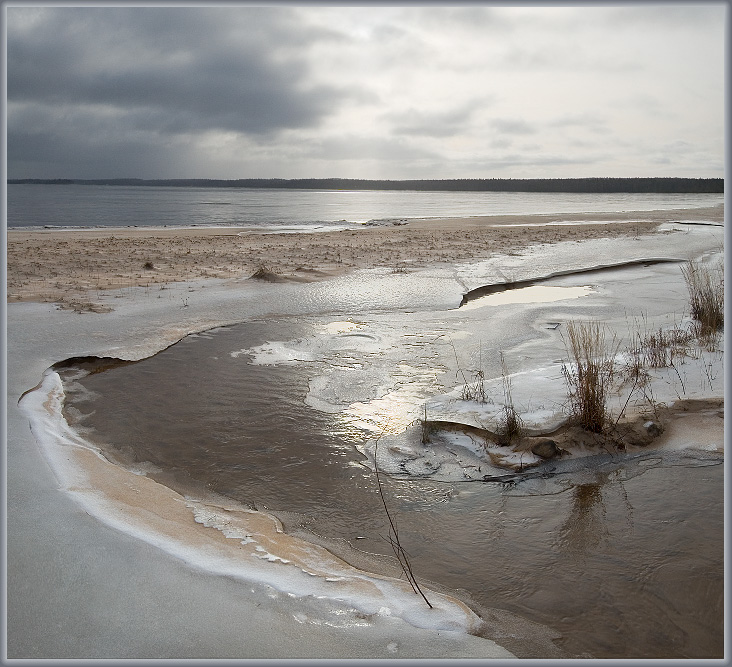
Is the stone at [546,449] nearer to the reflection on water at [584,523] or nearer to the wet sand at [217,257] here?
the reflection on water at [584,523]

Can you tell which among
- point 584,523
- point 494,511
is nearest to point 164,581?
point 494,511

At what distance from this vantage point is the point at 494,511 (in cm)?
425

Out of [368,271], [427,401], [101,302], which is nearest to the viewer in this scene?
[427,401]

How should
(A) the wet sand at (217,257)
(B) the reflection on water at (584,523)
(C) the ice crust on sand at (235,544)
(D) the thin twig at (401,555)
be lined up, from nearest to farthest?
(C) the ice crust on sand at (235,544), (D) the thin twig at (401,555), (B) the reflection on water at (584,523), (A) the wet sand at (217,257)

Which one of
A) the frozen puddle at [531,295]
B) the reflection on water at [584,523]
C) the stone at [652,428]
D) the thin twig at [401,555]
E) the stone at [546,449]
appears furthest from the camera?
the frozen puddle at [531,295]

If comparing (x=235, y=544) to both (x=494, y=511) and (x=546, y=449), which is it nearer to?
(x=494, y=511)

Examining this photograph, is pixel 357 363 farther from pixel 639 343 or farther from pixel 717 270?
pixel 717 270

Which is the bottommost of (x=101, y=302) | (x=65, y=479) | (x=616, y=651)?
(x=616, y=651)

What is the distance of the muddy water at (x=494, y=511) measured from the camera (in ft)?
10.7

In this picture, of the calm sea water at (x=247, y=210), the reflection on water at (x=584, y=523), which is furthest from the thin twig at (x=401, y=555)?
the calm sea water at (x=247, y=210)

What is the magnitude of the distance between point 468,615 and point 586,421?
2587 mm

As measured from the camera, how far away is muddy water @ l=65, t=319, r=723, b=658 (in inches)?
128

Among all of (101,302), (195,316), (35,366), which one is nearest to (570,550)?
(35,366)

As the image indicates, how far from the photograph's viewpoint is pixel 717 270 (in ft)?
45.8
